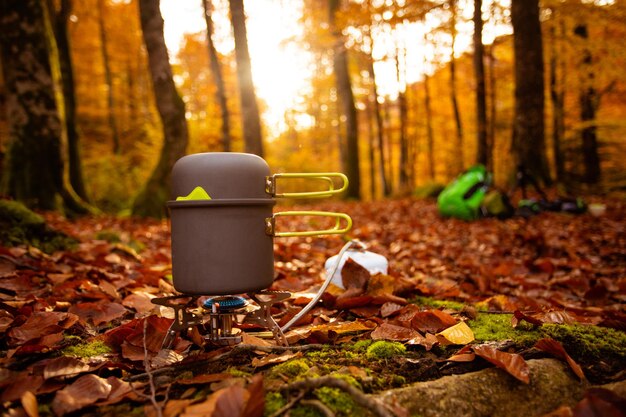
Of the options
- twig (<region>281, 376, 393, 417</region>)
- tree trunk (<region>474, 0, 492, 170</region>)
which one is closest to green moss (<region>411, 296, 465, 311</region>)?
twig (<region>281, 376, 393, 417</region>)

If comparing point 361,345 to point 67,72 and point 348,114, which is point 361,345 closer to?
point 67,72

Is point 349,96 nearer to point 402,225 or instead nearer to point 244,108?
point 244,108

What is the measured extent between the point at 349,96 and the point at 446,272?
33.6 ft

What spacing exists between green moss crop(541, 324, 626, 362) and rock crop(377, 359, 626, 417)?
16 centimetres

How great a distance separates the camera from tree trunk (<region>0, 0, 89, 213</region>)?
16.6 ft

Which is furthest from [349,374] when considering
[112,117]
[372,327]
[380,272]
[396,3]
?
[112,117]

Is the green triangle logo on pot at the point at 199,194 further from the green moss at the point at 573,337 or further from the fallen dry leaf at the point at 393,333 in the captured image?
the green moss at the point at 573,337

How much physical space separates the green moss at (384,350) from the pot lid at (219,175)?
2.10 ft

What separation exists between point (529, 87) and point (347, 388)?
7.35 m

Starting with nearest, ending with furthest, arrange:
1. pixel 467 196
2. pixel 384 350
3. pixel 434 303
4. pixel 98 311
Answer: pixel 384 350 → pixel 98 311 → pixel 434 303 → pixel 467 196

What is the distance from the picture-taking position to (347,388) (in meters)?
1.02

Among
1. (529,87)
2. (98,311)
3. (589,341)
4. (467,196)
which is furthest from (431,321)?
(529,87)

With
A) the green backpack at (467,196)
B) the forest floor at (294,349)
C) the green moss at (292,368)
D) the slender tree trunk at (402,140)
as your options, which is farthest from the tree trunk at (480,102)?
the green moss at (292,368)

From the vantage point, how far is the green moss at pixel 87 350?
1380 millimetres
